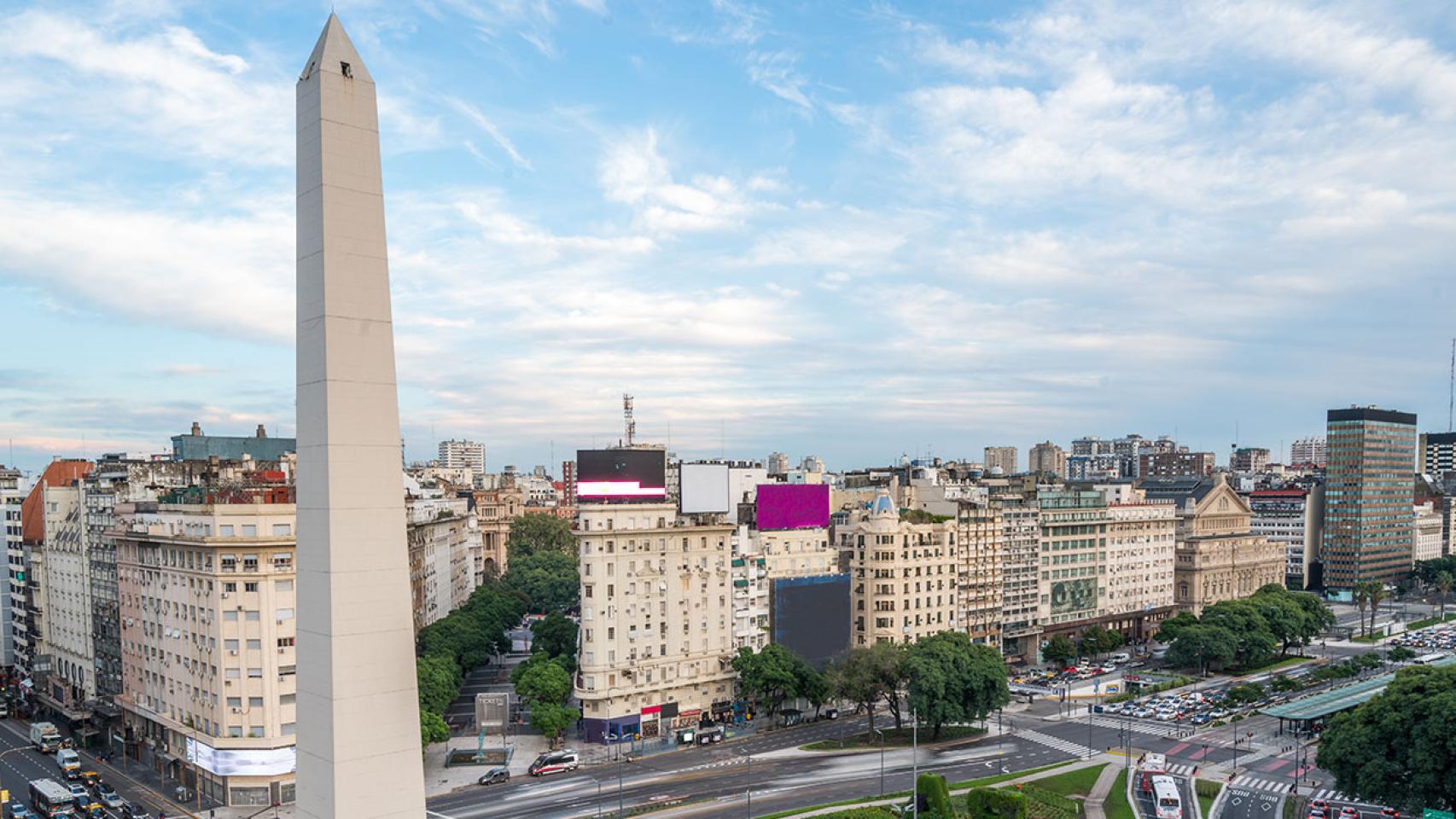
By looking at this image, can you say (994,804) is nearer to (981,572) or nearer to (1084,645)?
(981,572)

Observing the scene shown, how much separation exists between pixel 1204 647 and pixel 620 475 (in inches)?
2669

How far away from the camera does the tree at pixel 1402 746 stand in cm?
5491

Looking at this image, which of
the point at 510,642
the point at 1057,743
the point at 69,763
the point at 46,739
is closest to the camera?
the point at 69,763

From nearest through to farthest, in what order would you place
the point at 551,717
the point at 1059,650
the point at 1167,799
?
1. the point at 1167,799
2. the point at 551,717
3. the point at 1059,650

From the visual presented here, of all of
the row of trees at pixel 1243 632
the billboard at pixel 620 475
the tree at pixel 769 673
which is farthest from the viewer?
the row of trees at pixel 1243 632

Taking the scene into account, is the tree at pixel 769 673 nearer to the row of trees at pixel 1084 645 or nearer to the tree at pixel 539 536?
the row of trees at pixel 1084 645

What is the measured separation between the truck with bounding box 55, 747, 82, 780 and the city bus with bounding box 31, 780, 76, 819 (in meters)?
5.52

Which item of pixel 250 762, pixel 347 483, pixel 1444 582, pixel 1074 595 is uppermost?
pixel 347 483

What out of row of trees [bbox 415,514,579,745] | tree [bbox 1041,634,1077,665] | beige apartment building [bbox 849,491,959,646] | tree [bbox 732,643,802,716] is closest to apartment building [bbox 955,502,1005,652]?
tree [bbox 1041,634,1077,665]

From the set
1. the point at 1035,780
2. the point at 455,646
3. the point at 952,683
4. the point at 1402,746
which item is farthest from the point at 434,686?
the point at 1402,746

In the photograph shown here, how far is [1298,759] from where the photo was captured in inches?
3123

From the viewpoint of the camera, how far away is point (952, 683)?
8256 cm

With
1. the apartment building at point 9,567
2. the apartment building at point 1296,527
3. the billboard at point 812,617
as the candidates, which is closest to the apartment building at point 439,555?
the billboard at point 812,617

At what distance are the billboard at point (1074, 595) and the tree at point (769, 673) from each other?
1988 inches
